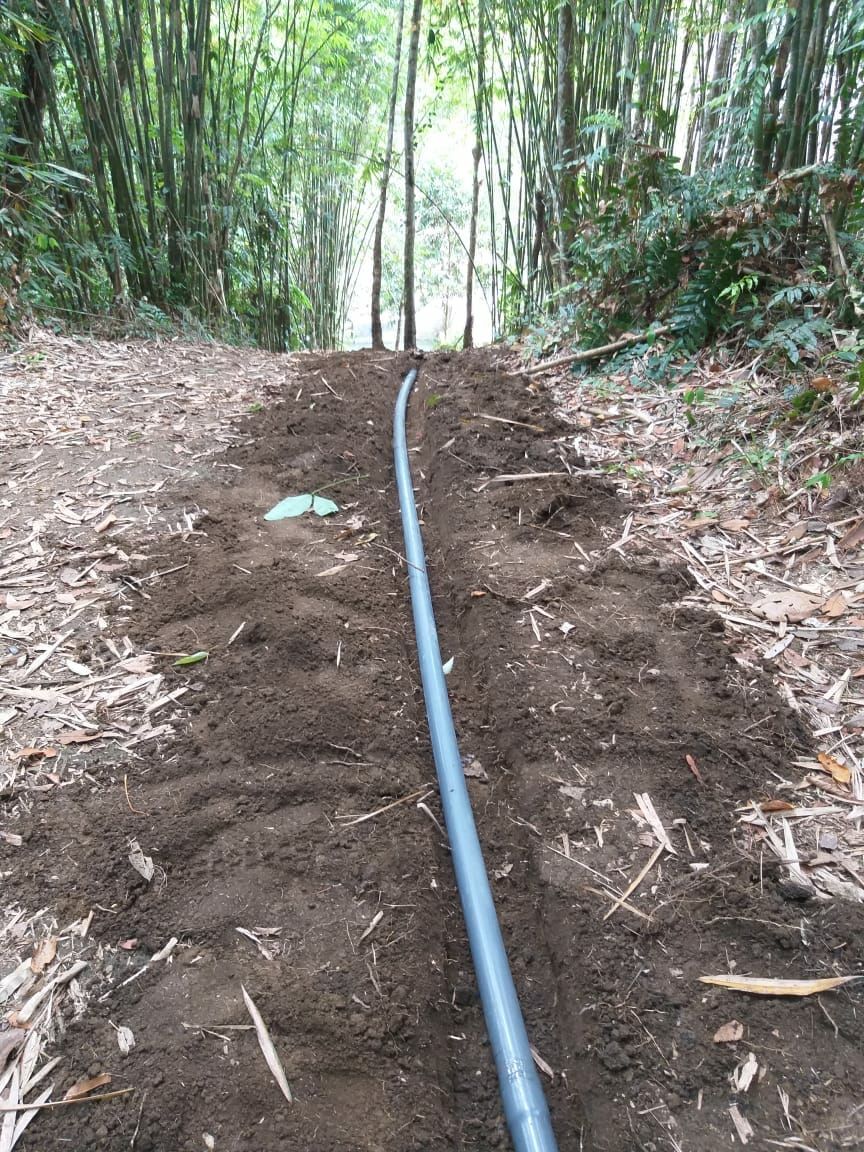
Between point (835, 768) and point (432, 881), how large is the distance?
84 cm

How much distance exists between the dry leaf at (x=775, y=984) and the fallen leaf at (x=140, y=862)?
0.91 meters

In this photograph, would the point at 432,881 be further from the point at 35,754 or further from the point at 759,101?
the point at 759,101

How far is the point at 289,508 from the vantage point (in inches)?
99.3

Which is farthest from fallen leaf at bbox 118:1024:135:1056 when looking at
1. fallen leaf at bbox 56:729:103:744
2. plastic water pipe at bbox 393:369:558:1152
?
fallen leaf at bbox 56:729:103:744

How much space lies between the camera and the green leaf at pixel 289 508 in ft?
8.18

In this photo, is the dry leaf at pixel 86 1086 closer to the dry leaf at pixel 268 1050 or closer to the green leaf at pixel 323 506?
the dry leaf at pixel 268 1050

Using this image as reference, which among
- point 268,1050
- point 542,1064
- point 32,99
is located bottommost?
point 542,1064

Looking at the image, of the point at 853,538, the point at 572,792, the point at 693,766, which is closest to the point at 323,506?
the point at 572,792

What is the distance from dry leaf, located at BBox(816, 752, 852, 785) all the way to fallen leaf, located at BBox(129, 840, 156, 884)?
1301mm

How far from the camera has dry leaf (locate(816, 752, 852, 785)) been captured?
1405 millimetres

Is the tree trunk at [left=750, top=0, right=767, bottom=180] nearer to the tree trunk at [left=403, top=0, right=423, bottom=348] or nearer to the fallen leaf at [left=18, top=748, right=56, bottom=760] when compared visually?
the fallen leaf at [left=18, top=748, right=56, bottom=760]

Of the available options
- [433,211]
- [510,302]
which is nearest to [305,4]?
[510,302]

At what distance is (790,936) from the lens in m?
1.14

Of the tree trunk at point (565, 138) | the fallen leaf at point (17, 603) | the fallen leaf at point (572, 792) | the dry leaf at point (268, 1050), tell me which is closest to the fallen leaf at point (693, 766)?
the fallen leaf at point (572, 792)
